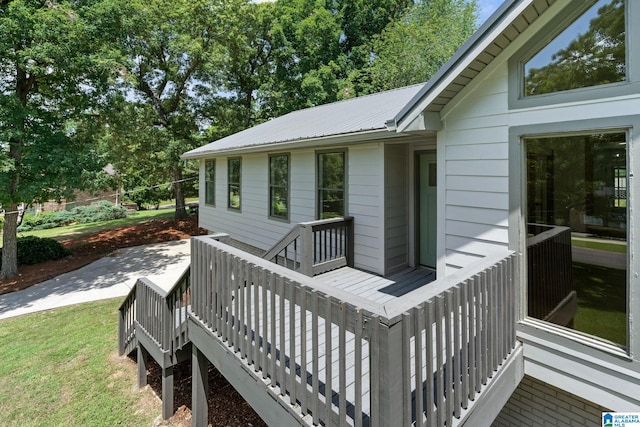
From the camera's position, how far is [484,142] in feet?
12.1

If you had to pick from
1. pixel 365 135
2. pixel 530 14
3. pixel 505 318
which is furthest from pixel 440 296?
pixel 365 135

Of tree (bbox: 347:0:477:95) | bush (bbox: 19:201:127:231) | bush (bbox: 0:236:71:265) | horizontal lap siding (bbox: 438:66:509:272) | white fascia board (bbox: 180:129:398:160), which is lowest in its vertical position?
bush (bbox: 0:236:71:265)

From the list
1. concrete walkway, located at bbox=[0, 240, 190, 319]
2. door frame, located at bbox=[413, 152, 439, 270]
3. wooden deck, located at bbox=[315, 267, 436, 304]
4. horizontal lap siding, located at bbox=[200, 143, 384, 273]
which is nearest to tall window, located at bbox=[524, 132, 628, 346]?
wooden deck, located at bbox=[315, 267, 436, 304]

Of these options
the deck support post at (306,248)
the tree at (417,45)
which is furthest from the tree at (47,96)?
the tree at (417,45)

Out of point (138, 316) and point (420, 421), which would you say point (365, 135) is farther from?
point (138, 316)

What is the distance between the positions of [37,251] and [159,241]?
4339mm

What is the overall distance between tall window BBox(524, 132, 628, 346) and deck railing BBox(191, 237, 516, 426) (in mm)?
492

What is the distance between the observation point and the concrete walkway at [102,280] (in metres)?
8.34

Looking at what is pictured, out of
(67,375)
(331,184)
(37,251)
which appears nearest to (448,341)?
(331,184)

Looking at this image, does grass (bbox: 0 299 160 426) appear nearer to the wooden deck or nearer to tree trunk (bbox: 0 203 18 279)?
the wooden deck

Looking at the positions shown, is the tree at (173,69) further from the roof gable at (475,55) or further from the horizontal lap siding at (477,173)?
the horizontal lap siding at (477,173)

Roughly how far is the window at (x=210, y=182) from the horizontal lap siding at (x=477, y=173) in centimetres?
1031

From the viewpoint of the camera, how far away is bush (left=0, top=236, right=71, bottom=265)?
11.7 meters

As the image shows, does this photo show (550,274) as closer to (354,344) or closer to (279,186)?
(354,344)
